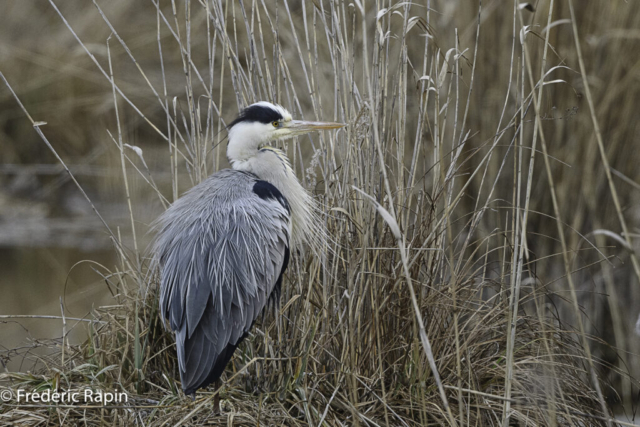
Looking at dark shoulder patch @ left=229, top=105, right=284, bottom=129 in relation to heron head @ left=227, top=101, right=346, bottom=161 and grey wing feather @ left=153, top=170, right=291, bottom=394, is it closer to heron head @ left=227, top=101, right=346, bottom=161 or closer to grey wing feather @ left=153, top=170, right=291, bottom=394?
heron head @ left=227, top=101, right=346, bottom=161

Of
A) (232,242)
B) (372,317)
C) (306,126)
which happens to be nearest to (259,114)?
(306,126)

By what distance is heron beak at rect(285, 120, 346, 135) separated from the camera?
2268 millimetres

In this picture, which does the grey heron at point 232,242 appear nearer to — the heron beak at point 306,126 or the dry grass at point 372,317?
the heron beak at point 306,126

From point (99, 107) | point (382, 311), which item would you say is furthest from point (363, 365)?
point (99, 107)

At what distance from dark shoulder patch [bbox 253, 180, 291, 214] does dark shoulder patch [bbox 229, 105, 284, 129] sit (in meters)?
0.21

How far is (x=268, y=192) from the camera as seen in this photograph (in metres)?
2.40

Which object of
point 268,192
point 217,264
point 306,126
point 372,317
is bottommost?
point 372,317

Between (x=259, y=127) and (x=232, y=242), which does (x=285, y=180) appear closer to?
(x=259, y=127)

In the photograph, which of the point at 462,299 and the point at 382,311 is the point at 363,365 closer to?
the point at 382,311

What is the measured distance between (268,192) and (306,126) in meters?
0.26

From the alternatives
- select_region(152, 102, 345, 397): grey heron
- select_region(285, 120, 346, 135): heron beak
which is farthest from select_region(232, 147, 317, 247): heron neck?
select_region(285, 120, 346, 135): heron beak

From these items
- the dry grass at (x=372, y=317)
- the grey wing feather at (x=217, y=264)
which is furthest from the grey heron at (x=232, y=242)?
the dry grass at (x=372, y=317)

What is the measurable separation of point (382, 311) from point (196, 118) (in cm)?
96

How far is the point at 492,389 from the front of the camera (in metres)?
2.29
